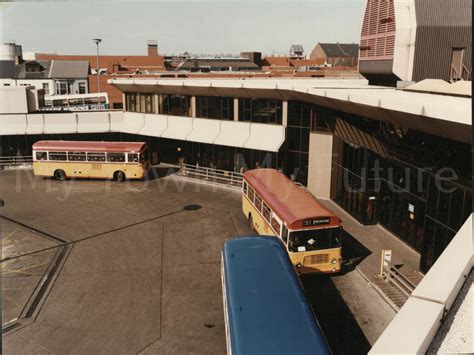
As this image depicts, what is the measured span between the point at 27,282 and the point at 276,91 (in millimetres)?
20615

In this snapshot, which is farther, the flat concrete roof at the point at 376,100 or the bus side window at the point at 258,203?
the bus side window at the point at 258,203

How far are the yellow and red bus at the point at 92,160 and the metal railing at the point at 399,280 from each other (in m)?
22.1

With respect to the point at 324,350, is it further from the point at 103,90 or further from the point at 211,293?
the point at 103,90

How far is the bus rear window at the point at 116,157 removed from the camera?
34.1 m

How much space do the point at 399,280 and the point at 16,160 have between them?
38.4 meters

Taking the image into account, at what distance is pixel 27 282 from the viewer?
17844mm

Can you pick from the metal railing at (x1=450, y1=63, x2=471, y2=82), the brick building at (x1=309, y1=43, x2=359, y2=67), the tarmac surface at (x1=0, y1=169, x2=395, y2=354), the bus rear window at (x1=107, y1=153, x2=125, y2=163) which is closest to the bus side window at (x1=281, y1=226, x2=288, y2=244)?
the tarmac surface at (x1=0, y1=169, x2=395, y2=354)

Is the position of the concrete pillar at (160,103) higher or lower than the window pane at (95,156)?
higher

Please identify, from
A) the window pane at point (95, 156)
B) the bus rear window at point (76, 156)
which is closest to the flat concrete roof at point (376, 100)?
the window pane at point (95, 156)

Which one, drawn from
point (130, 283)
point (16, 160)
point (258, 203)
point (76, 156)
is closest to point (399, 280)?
point (258, 203)

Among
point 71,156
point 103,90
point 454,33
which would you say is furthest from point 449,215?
point 103,90

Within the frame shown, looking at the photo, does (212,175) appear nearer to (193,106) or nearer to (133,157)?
(193,106)

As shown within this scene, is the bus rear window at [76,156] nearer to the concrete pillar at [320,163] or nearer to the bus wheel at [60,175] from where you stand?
the bus wheel at [60,175]

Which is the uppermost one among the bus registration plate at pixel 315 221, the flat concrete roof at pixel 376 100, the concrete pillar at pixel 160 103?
the flat concrete roof at pixel 376 100
